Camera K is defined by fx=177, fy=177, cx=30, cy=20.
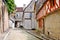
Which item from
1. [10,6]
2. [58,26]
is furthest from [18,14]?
[58,26]

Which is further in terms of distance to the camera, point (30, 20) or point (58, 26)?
point (30, 20)

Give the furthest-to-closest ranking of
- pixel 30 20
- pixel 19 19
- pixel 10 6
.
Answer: pixel 19 19
pixel 30 20
pixel 10 6

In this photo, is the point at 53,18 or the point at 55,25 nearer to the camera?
→ the point at 55,25

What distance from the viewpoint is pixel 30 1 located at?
2315 inches

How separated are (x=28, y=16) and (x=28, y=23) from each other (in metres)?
3.16

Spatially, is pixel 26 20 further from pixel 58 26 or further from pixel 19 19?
pixel 58 26

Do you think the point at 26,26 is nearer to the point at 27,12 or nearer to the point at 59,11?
the point at 27,12

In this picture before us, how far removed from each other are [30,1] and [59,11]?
47.0 meters

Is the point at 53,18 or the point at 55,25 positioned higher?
the point at 53,18

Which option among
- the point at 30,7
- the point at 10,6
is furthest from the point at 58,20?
the point at 30,7

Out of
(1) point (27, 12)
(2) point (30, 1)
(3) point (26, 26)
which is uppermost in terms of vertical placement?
(2) point (30, 1)

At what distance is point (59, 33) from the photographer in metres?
12.6

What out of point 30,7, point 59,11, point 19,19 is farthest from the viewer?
point 19,19

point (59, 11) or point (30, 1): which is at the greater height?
point (30, 1)
